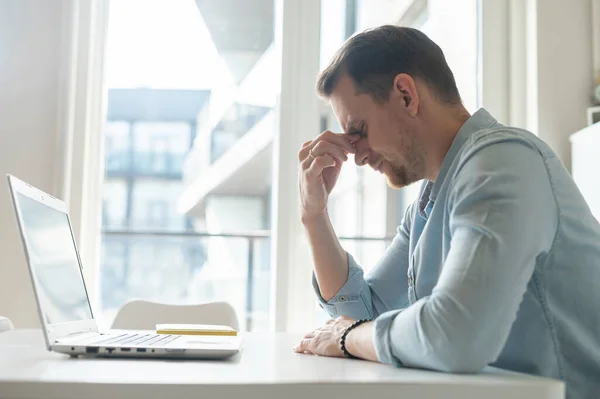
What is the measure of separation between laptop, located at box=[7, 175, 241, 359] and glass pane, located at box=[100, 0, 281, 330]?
1255 mm

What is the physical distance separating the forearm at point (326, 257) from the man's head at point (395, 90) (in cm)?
26

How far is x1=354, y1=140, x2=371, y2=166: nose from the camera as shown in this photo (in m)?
1.41

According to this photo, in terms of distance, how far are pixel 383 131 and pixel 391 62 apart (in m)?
0.14

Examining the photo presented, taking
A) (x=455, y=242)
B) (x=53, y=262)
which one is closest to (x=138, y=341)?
(x=53, y=262)

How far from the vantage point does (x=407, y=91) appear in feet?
4.21

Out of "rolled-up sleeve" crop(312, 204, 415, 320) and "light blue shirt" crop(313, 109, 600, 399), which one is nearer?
"light blue shirt" crop(313, 109, 600, 399)

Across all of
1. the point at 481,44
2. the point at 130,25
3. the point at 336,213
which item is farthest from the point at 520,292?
the point at 130,25

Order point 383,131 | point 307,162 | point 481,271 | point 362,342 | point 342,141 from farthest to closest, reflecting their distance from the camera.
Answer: point 307,162 → point 342,141 → point 383,131 → point 362,342 → point 481,271

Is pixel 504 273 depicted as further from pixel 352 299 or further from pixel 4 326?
pixel 4 326

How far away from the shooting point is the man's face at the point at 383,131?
51.8 inches

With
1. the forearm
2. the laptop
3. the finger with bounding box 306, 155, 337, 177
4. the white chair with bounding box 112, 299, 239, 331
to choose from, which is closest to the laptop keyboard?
the laptop

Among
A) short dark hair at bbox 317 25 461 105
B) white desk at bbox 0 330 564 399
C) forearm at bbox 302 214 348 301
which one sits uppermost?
short dark hair at bbox 317 25 461 105

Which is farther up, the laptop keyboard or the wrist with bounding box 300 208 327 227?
the wrist with bounding box 300 208 327 227

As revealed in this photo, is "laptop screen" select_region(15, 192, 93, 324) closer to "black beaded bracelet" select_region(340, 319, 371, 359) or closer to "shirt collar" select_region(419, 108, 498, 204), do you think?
"black beaded bracelet" select_region(340, 319, 371, 359)
